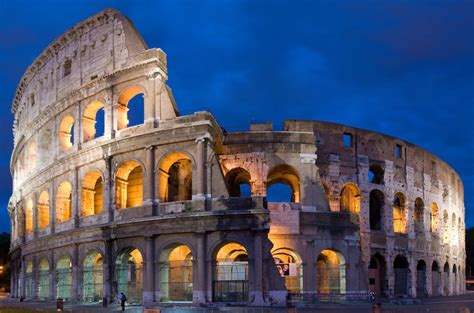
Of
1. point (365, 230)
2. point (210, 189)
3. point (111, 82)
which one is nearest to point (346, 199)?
point (365, 230)

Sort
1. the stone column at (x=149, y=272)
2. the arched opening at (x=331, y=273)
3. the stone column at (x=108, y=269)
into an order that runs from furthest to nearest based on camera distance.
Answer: the arched opening at (x=331, y=273), the stone column at (x=108, y=269), the stone column at (x=149, y=272)

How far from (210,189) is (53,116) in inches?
502

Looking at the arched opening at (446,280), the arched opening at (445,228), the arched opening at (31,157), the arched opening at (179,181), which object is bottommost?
the arched opening at (446,280)

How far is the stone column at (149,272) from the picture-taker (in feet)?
89.8

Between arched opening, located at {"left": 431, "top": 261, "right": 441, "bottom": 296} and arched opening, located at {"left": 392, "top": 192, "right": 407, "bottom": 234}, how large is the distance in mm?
5474

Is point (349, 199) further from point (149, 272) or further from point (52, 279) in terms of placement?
point (52, 279)

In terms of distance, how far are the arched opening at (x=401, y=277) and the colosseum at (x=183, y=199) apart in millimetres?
102

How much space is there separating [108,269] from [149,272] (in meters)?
2.65

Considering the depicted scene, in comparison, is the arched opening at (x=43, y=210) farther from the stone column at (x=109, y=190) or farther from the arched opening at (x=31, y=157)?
the stone column at (x=109, y=190)

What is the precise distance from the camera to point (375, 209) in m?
38.8

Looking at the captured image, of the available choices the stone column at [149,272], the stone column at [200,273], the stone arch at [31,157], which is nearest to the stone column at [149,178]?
the stone column at [149,272]

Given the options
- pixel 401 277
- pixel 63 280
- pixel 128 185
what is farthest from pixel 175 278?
pixel 401 277

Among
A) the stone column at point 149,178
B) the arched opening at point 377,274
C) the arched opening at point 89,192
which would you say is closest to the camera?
the stone column at point 149,178

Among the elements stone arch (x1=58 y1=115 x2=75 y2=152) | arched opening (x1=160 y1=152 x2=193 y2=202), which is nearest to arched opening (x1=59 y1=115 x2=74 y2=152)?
stone arch (x1=58 y1=115 x2=75 y2=152)
